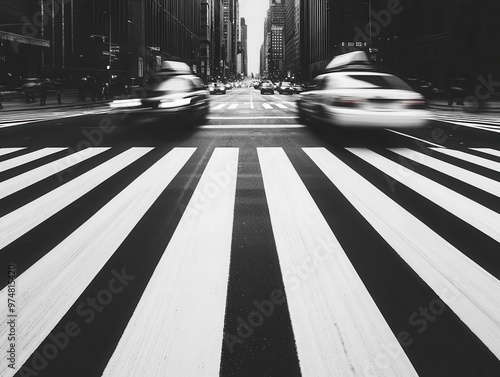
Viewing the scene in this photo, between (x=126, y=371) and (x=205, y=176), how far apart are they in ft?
16.5

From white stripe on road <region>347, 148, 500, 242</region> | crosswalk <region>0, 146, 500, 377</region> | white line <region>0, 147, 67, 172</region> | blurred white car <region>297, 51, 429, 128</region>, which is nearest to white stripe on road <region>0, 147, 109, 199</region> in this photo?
crosswalk <region>0, 146, 500, 377</region>

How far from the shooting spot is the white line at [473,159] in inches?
320

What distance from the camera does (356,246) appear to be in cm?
417

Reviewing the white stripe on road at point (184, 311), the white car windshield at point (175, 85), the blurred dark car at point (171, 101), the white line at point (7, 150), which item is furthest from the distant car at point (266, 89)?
the white stripe on road at point (184, 311)

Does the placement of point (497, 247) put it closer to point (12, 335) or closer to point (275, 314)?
point (275, 314)

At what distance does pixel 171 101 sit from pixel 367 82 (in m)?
4.95

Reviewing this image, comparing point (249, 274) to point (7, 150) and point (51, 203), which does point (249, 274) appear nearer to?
point (51, 203)

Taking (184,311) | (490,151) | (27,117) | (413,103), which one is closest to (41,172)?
(184,311)

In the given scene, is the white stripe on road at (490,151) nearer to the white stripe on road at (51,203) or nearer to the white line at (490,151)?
the white line at (490,151)

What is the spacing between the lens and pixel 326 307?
3039mm

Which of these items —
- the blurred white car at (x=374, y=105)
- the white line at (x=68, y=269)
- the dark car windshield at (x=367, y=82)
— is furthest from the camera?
the dark car windshield at (x=367, y=82)

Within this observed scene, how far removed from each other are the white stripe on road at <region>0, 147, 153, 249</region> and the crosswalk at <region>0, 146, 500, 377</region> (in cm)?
3

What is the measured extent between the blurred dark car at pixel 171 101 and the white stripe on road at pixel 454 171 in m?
5.68

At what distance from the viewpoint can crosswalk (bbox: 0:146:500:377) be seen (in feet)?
8.23
